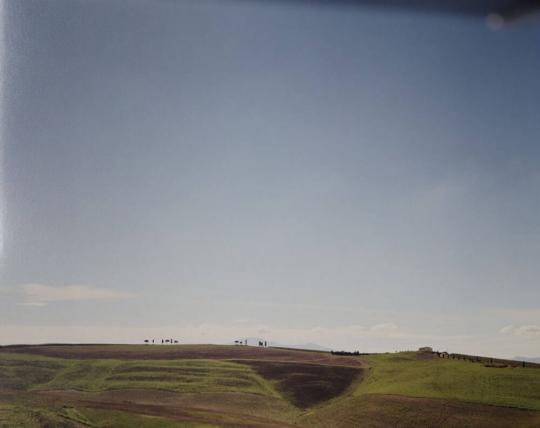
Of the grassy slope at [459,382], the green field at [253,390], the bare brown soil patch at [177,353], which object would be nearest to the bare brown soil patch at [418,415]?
the green field at [253,390]

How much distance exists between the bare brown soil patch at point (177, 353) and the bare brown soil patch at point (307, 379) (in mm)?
4190

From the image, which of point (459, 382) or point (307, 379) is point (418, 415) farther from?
point (307, 379)

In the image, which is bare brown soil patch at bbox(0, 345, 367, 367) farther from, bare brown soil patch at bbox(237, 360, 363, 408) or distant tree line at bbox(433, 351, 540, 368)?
distant tree line at bbox(433, 351, 540, 368)

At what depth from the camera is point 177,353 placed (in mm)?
75562

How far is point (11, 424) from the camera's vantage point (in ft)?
125

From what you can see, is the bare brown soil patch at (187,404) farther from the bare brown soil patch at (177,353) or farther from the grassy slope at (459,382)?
the bare brown soil patch at (177,353)

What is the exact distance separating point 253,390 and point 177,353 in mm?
22173

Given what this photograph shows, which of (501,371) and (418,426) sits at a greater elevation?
(501,371)

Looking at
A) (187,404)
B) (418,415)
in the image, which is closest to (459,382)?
(418,415)

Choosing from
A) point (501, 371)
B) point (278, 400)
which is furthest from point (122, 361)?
point (501, 371)

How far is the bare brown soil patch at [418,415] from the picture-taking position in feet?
137

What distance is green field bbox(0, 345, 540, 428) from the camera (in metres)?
42.9

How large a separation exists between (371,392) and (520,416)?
14641mm

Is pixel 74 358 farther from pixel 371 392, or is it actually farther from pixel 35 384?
pixel 371 392
